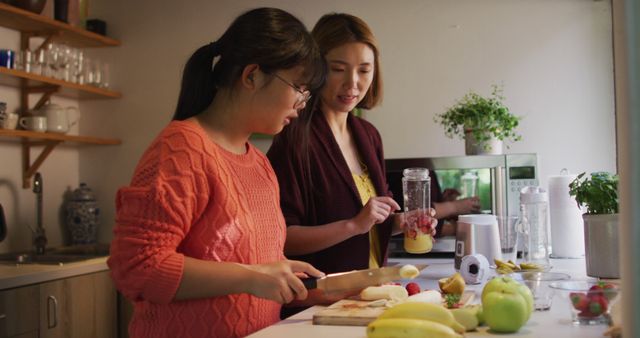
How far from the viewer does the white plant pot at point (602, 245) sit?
184cm

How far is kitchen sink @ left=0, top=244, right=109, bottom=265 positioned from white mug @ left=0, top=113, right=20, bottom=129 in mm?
584

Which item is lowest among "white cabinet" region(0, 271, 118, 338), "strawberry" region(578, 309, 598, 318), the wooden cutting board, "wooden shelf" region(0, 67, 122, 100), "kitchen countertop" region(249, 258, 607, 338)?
"white cabinet" region(0, 271, 118, 338)

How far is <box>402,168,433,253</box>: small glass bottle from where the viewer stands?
1999 millimetres

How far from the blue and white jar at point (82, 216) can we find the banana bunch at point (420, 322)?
2.89 meters

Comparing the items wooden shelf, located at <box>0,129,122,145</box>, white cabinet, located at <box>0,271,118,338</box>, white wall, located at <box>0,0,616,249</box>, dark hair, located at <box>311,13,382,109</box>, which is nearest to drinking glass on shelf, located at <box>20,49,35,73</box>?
wooden shelf, located at <box>0,129,122,145</box>

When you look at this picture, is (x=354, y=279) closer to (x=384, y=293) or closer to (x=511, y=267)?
(x=384, y=293)

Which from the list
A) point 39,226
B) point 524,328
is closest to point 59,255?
point 39,226

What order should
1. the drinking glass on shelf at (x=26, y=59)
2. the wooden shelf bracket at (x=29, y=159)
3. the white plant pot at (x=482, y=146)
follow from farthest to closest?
1. the wooden shelf bracket at (x=29, y=159)
2. the drinking glass on shelf at (x=26, y=59)
3. the white plant pot at (x=482, y=146)

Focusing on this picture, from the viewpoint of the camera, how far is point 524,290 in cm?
125

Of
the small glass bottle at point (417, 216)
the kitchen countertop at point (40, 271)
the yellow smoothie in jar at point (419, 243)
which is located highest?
the small glass bottle at point (417, 216)

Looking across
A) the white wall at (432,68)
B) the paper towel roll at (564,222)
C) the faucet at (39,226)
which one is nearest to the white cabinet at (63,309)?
the faucet at (39,226)

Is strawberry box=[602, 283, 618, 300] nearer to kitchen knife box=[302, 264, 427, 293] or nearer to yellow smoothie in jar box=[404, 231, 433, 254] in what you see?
kitchen knife box=[302, 264, 427, 293]

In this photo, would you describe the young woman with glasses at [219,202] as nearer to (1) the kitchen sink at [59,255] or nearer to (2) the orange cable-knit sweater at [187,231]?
(2) the orange cable-knit sweater at [187,231]

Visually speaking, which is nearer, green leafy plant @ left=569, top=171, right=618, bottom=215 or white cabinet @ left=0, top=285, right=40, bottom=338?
green leafy plant @ left=569, top=171, right=618, bottom=215
